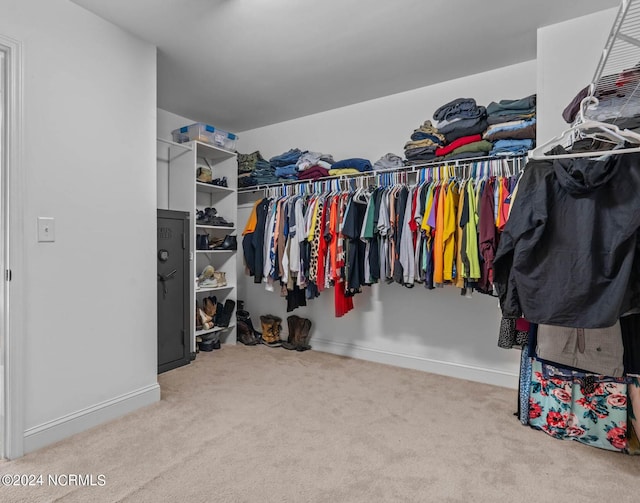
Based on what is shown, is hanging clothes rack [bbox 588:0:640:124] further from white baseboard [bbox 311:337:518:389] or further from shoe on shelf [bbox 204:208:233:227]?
shoe on shelf [bbox 204:208:233:227]

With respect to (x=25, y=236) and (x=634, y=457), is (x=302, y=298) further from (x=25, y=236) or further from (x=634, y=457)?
(x=634, y=457)

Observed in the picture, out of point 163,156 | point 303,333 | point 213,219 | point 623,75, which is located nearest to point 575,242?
point 623,75

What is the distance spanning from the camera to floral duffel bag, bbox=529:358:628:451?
1.93 meters

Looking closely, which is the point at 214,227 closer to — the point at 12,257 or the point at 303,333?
the point at 303,333

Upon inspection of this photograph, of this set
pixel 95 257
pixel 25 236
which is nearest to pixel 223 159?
pixel 95 257

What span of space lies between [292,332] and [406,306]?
1.25m

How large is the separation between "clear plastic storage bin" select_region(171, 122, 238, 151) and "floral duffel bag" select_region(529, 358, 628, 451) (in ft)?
10.7

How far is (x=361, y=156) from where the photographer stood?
11.7ft

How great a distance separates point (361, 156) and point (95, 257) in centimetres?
239

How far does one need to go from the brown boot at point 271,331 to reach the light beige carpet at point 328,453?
1.14m

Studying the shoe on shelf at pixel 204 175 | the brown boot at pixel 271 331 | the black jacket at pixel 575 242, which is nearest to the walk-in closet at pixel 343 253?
the black jacket at pixel 575 242

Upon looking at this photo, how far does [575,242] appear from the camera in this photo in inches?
60.6

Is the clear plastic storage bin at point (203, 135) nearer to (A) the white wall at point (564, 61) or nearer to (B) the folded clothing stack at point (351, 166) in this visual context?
(B) the folded clothing stack at point (351, 166)

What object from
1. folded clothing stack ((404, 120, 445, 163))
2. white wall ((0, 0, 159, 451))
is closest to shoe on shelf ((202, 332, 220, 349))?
white wall ((0, 0, 159, 451))
